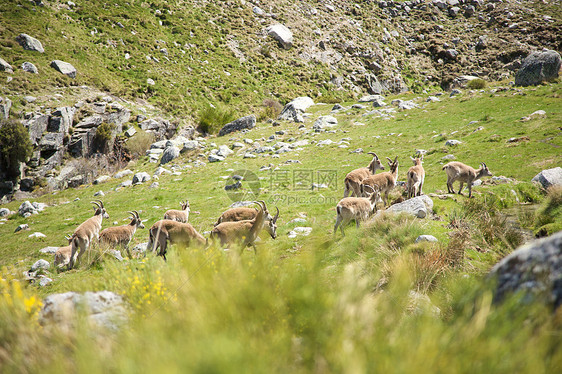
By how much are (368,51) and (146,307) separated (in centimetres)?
7746

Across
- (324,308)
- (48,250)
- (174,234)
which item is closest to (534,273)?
(324,308)

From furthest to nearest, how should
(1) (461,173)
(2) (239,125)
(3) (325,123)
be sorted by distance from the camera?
(2) (239,125) < (3) (325,123) < (1) (461,173)

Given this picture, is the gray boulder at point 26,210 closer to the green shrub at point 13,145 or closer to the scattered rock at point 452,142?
A: the green shrub at point 13,145

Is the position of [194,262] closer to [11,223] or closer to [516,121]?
[11,223]

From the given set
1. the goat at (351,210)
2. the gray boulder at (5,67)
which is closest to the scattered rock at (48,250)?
the goat at (351,210)

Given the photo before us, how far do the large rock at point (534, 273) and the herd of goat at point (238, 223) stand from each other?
6.50 meters

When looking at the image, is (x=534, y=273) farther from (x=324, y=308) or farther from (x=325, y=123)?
(x=325, y=123)

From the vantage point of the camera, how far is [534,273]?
288 centimetres

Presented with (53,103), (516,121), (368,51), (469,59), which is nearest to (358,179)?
(516,121)

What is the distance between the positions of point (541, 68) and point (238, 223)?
35.9 metres

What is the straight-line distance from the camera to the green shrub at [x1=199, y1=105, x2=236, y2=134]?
41250 mm

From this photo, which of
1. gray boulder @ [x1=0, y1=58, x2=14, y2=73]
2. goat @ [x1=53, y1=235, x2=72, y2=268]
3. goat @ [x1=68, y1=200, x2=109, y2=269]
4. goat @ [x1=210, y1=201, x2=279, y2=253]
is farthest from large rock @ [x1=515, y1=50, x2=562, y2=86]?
gray boulder @ [x1=0, y1=58, x2=14, y2=73]

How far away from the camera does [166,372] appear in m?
2.00

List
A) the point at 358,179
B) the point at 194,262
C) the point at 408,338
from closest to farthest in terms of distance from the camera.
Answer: the point at 408,338 → the point at 194,262 → the point at 358,179
